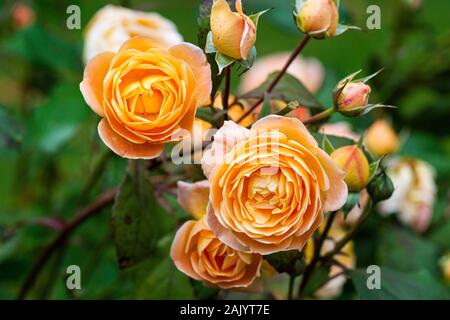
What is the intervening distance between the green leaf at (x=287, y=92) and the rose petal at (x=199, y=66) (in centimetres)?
9

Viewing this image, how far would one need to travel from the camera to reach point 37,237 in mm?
1189

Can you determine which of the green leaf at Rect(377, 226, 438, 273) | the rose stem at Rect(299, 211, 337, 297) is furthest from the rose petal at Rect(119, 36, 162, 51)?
the green leaf at Rect(377, 226, 438, 273)

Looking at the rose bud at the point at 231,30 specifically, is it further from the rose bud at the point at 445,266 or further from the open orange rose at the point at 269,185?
the rose bud at the point at 445,266

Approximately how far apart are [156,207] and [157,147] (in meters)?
0.14

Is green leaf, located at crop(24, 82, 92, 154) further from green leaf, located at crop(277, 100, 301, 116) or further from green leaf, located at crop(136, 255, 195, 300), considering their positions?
green leaf, located at crop(277, 100, 301, 116)

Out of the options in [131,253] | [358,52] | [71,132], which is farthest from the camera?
[358,52]

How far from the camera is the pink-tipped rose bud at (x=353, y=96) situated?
0.64 metres

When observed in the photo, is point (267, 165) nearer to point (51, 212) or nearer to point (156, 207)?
point (156, 207)

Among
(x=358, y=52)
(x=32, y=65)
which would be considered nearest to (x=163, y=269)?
(x=32, y=65)

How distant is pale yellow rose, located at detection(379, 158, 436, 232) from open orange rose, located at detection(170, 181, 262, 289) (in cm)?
53

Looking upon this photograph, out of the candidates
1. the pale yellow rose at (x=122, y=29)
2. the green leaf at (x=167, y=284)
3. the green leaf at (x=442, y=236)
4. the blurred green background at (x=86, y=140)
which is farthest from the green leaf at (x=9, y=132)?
the green leaf at (x=442, y=236)

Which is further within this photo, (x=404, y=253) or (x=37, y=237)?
(x=37, y=237)

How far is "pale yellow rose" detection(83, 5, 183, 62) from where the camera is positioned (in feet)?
3.05

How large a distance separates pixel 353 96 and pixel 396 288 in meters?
0.22
